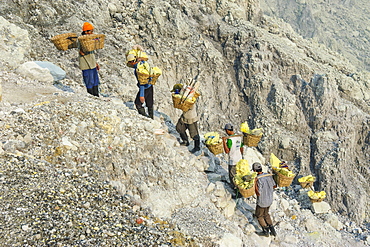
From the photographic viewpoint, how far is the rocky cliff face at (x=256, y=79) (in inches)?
481

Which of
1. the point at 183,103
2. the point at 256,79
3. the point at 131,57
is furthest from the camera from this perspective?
the point at 256,79

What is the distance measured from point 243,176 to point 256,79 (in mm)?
9139

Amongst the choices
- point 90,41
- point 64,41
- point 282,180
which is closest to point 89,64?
point 90,41

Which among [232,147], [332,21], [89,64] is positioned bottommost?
[332,21]

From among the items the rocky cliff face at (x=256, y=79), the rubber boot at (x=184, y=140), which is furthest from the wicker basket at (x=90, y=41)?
the rocky cliff face at (x=256, y=79)

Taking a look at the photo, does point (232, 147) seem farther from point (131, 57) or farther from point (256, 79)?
point (256, 79)

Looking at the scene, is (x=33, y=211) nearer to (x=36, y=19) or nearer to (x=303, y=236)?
(x=303, y=236)

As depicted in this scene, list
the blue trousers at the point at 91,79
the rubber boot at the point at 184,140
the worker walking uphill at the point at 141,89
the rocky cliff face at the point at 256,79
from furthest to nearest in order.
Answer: the rocky cliff face at the point at 256,79 → the rubber boot at the point at 184,140 → the blue trousers at the point at 91,79 → the worker walking uphill at the point at 141,89

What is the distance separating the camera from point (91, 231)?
3.68 m

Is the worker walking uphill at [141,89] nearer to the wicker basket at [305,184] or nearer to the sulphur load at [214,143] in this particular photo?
the sulphur load at [214,143]

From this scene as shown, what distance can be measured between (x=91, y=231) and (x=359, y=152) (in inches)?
535

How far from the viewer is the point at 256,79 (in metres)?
14.0

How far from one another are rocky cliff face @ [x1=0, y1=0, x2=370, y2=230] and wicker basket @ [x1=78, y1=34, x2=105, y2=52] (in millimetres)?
4675

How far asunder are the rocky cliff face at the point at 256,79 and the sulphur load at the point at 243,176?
5735 mm
